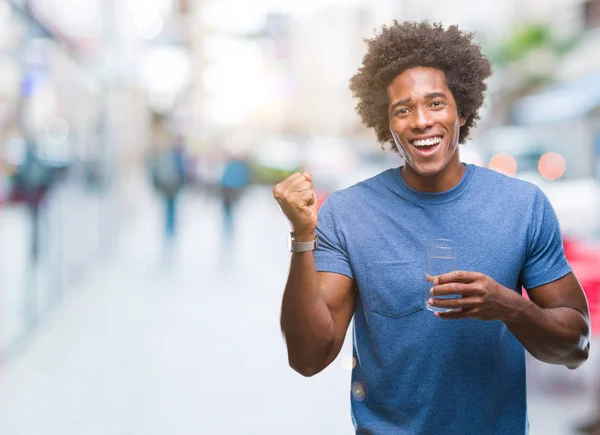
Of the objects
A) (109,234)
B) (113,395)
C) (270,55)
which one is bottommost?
(113,395)

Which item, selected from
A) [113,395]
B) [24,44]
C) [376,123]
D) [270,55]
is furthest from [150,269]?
[270,55]

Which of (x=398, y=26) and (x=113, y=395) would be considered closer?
(x=398, y=26)

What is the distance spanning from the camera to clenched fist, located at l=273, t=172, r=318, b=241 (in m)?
1.95

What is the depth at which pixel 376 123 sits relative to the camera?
2.38m

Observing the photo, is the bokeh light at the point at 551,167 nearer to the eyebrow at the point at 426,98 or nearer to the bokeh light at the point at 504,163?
the bokeh light at the point at 504,163

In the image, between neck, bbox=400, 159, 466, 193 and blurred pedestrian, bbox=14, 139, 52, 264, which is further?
blurred pedestrian, bbox=14, 139, 52, 264

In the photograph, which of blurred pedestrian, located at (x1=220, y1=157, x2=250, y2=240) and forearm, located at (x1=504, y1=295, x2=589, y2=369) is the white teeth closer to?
forearm, located at (x1=504, y1=295, x2=589, y2=369)

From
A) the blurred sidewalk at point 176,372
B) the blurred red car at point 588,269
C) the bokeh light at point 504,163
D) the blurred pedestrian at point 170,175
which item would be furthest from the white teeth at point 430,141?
the bokeh light at point 504,163

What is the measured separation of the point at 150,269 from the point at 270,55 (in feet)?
123

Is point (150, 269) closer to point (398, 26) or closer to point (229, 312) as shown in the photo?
point (229, 312)

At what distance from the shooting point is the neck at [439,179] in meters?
2.11

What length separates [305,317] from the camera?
1948 millimetres

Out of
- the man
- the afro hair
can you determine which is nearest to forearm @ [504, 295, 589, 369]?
the man

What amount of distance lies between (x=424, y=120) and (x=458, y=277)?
0.43m
